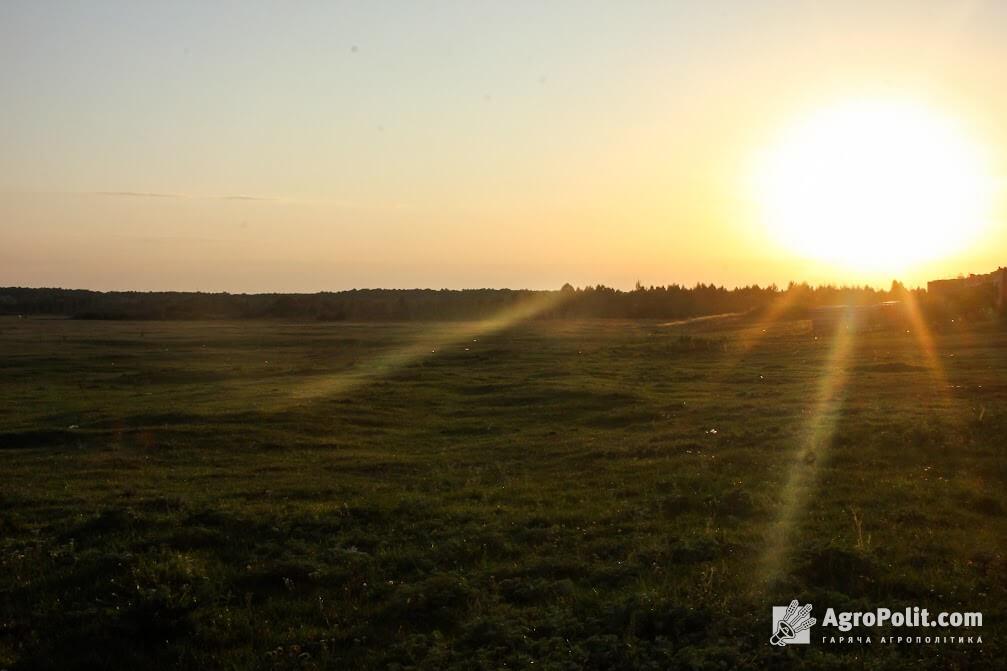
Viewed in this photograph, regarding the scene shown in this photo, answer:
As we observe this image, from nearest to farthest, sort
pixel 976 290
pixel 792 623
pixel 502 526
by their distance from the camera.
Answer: pixel 792 623 < pixel 502 526 < pixel 976 290

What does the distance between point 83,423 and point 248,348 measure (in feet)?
123

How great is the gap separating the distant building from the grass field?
1197 inches

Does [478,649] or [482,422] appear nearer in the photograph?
[478,649]

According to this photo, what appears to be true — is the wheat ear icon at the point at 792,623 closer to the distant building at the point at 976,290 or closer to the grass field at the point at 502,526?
the grass field at the point at 502,526

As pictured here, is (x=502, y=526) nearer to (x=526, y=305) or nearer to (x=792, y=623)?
(x=792, y=623)

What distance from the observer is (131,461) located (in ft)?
61.6

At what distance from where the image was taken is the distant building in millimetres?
54531

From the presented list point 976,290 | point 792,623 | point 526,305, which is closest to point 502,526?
point 792,623

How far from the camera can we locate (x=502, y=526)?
1195 centimetres

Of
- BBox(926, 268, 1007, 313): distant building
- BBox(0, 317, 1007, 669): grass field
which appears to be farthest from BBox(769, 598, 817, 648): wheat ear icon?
BBox(926, 268, 1007, 313): distant building

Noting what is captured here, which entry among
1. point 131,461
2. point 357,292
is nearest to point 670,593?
point 131,461

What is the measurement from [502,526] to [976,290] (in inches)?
2157

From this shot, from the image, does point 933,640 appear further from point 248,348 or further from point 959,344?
point 248,348

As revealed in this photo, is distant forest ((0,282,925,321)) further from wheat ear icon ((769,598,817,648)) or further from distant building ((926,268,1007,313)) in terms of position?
wheat ear icon ((769,598,817,648))
